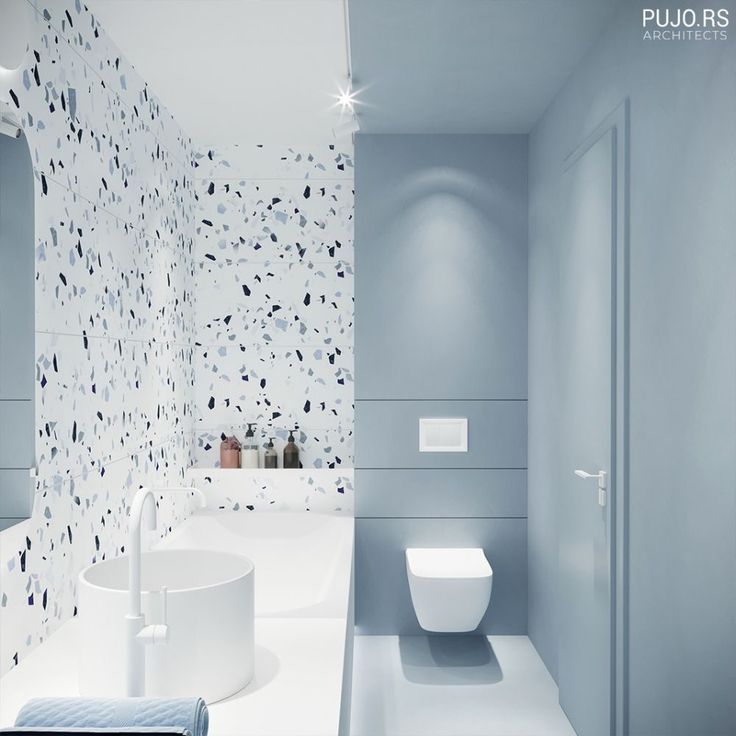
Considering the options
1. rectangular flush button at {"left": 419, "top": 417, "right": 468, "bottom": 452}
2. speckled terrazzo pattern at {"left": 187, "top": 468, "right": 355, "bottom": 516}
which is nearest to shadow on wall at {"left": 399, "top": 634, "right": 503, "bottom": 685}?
speckled terrazzo pattern at {"left": 187, "top": 468, "right": 355, "bottom": 516}

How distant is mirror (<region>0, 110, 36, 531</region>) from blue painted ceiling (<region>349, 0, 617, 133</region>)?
115 cm

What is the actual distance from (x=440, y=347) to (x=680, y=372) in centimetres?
184

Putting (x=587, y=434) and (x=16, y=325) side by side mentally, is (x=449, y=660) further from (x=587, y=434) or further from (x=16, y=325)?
(x=16, y=325)

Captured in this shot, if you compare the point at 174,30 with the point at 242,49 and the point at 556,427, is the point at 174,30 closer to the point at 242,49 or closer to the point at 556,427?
the point at 242,49

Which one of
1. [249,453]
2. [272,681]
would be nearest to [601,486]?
[272,681]

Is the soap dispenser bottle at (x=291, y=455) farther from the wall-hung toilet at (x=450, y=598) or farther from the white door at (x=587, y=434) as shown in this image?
the white door at (x=587, y=434)

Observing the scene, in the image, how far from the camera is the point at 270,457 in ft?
12.9

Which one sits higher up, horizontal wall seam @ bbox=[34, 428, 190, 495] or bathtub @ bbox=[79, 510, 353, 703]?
horizontal wall seam @ bbox=[34, 428, 190, 495]

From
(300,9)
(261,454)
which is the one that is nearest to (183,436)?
(261,454)

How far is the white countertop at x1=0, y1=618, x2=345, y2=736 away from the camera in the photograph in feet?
5.14

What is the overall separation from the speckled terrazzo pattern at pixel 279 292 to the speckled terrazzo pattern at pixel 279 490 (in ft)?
0.63

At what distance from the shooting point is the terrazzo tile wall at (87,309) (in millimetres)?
2057

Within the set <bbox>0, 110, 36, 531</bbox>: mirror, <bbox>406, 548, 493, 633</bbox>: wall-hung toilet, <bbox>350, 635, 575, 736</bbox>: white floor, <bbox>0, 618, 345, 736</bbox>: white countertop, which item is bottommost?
<bbox>350, 635, 575, 736</bbox>: white floor

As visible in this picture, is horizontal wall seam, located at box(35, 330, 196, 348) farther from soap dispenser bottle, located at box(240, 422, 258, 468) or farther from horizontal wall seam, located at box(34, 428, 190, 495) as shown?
soap dispenser bottle, located at box(240, 422, 258, 468)
